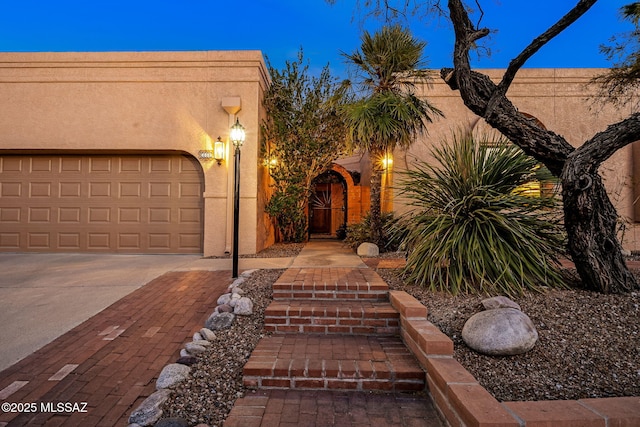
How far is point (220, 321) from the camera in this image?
3268mm

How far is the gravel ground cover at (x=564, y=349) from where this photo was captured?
80.7 inches

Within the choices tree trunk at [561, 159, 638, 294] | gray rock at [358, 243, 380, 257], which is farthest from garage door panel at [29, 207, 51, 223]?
tree trunk at [561, 159, 638, 294]

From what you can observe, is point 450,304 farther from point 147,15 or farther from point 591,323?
point 147,15

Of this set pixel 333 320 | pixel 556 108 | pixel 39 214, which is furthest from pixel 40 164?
pixel 556 108

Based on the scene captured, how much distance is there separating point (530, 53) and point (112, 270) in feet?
22.2

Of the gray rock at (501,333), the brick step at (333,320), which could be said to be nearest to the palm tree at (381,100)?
the brick step at (333,320)

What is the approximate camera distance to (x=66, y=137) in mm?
7070

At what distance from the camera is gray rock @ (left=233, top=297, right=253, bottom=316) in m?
3.42

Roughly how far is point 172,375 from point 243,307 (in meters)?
1.11

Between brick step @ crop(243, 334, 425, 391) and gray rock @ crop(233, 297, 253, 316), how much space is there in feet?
2.27

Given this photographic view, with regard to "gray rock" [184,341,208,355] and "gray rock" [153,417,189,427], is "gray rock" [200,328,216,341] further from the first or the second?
"gray rock" [153,417,189,427]

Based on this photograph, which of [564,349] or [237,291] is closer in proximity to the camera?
[564,349]

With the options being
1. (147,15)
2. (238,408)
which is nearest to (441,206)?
(238,408)

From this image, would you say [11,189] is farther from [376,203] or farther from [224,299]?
[376,203]
